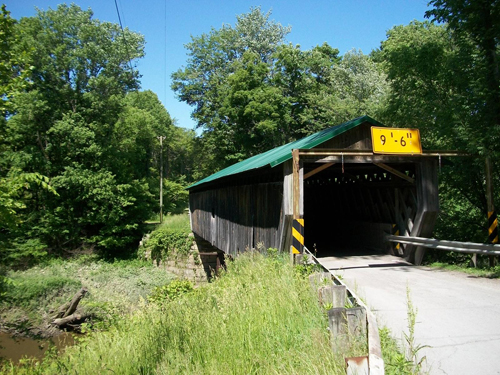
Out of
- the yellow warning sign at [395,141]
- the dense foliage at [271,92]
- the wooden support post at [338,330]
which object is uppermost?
the dense foliage at [271,92]

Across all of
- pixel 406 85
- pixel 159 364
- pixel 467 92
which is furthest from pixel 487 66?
pixel 159 364

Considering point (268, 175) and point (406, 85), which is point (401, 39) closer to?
point (406, 85)

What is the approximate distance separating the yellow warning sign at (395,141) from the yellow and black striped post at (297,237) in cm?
223

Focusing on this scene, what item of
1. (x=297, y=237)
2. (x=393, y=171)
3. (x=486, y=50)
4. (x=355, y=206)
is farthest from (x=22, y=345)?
(x=486, y=50)

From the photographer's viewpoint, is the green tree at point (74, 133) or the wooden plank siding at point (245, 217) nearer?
the wooden plank siding at point (245, 217)

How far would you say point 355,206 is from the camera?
41.2 feet

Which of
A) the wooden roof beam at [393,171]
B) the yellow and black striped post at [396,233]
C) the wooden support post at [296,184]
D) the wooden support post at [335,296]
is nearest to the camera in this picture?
the wooden support post at [335,296]

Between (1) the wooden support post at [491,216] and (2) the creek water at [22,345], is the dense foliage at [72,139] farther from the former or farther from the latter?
(1) the wooden support post at [491,216]

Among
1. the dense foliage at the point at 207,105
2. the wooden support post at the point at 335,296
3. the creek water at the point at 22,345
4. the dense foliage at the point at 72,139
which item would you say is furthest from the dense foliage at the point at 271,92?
the wooden support post at the point at 335,296

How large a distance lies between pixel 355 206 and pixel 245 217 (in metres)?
3.85

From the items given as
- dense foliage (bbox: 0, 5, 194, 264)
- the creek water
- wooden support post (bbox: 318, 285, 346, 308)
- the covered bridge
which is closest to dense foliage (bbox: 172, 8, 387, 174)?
dense foliage (bbox: 0, 5, 194, 264)

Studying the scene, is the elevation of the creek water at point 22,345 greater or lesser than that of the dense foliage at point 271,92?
lesser

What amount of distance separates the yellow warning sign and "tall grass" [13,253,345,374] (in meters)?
3.46

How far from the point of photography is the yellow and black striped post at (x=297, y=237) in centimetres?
719
